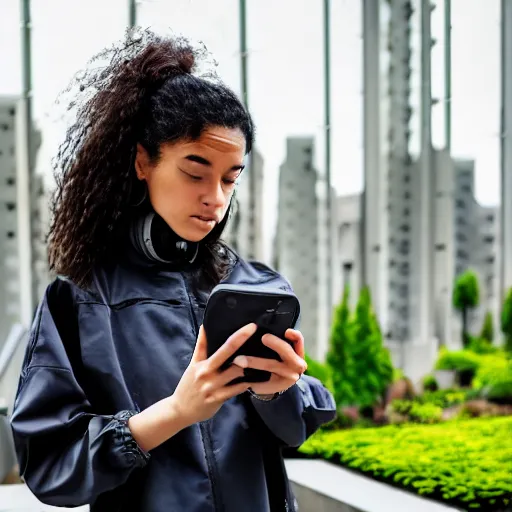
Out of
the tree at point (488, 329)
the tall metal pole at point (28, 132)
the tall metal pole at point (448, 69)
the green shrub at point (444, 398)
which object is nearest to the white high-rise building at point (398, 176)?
the tall metal pole at point (448, 69)

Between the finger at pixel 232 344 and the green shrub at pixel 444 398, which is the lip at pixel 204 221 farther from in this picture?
the green shrub at pixel 444 398

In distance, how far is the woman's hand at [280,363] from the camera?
0.81m

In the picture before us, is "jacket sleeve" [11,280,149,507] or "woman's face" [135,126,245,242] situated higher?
"woman's face" [135,126,245,242]

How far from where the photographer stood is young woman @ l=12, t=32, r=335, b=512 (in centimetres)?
87

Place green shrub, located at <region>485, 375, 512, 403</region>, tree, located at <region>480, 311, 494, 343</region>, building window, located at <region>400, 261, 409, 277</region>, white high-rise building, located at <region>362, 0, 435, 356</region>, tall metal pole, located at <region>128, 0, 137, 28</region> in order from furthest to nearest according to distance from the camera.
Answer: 1. tree, located at <region>480, 311, 494, 343</region>
2. building window, located at <region>400, 261, 409, 277</region>
3. white high-rise building, located at <region>362, 0, 435, 356</region>
4. green shrub, located at <region>485, 375, 512, 403</region>
5. tall metal pole, located at <region>128, 0, 137, 28</region>

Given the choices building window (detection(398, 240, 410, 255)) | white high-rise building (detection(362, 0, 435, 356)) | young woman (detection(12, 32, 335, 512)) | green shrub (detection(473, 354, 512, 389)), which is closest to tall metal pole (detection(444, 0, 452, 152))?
white high-rise building (detection(362, 0, 435, 356))

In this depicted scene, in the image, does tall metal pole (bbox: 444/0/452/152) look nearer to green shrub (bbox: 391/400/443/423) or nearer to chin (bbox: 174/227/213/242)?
green shrub (bbox: 391/400/443/423)

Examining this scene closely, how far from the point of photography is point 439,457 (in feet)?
13.0

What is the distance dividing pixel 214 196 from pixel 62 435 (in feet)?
1.07

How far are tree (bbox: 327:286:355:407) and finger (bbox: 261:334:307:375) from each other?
5.22 meters

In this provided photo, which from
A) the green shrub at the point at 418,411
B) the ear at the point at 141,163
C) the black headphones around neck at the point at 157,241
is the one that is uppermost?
the ear at the point at 141,163

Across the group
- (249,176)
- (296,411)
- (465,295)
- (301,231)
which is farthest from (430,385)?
(296,411)

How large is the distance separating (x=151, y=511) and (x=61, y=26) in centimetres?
564

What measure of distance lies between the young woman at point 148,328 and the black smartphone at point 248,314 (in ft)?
0.05
